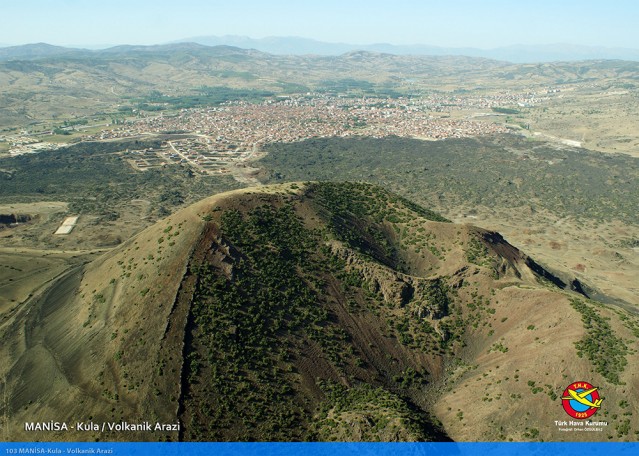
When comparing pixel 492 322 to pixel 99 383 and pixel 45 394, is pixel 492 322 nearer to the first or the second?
pixel 99 383

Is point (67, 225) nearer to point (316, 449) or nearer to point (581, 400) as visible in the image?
point (316, 449)

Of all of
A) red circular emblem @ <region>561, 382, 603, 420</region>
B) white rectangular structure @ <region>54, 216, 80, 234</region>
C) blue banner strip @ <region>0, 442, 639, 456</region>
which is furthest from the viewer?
white rectangular structure @ <region>54, 216, 80, 234</region>

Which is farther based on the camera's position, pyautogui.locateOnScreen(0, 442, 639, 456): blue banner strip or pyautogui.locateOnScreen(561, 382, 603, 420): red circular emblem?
pyautogui.locateOnScreen(561, 382, 603, 420): red circular emblem

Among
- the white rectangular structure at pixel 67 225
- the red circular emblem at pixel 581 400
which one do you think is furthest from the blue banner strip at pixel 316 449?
the white rectangular structure at pixel 67 225

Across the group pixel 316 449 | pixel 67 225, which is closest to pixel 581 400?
pixel 316 449

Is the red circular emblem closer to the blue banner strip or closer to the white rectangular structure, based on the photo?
the blue banner strip

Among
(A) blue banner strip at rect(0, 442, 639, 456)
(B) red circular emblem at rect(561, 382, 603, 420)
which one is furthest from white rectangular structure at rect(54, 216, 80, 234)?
(B) red circular emblem at rect(561, 382, 603, 420)

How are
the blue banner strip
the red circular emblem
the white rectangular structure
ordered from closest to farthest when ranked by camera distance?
the blue banner strip, the red circular emblem, the white rectangular structure
